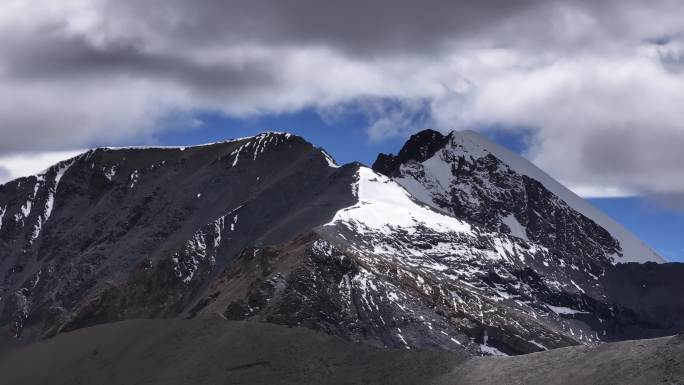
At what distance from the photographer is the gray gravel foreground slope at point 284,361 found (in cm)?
7694

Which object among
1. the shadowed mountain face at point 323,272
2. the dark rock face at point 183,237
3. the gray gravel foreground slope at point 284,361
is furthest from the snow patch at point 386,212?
the gray gravel foreground slope at point 284,361

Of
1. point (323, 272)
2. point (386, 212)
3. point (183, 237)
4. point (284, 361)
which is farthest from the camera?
point (183, 237)

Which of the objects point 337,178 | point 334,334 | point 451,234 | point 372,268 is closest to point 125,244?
point 337,178

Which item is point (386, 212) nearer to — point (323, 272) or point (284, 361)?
point (323, 272)

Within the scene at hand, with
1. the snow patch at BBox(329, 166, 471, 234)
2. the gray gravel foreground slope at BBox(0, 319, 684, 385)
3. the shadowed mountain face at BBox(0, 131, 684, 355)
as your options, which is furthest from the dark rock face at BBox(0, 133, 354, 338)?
the gray gravel foreground slope at BBox(0, 319, 684, 385)

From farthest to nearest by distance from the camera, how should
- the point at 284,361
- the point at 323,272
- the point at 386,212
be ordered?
the point at 386,212 → the point at 323,272 → the point at 284,361

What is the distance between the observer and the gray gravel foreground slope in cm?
7694

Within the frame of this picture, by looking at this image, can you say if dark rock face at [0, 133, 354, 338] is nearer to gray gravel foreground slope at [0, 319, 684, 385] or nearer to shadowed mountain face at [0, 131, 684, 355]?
shadowed mountain face at [0, 131, 684, 355]

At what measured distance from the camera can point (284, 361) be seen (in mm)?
94938

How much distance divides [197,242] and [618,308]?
73369 millimetres

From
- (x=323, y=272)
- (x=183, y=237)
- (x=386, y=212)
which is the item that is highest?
(x=386, y=212)

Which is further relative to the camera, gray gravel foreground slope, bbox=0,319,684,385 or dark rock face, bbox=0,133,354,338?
dark rock face, bbox=0,133,354,338

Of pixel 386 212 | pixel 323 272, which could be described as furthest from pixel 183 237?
pixel 323 272

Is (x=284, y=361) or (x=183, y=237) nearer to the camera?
(x=284, y=361)
